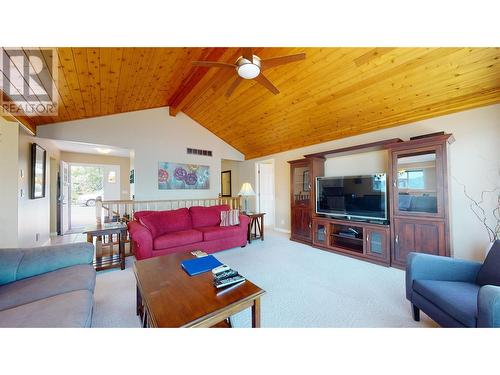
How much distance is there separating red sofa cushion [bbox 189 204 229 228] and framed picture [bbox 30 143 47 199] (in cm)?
247

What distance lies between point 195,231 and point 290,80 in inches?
117

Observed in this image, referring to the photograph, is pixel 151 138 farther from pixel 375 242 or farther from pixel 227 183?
pixel 375 242

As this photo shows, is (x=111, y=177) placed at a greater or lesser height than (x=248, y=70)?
lesser

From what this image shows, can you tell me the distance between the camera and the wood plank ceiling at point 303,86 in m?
2.17

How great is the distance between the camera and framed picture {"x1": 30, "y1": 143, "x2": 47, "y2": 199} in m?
3.01

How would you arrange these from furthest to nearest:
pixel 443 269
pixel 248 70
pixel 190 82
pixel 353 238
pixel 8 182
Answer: pixel 190 82 < pixel 353 238 < pixel 8 182 < pixel 248 70 < pixel 443 269

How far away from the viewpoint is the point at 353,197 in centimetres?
330

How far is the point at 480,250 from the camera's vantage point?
2418mm

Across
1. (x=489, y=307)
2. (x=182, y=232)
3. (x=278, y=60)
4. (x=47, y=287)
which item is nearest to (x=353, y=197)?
(x=489, y=307)

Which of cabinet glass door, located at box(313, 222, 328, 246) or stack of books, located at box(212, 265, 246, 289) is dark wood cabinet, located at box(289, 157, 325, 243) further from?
stack of books, located at box(212, 265, 246, 289)

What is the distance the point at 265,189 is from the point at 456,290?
16.3 feet

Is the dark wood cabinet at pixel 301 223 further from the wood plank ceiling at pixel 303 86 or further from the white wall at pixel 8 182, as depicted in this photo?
the white wall at pixel 8 182

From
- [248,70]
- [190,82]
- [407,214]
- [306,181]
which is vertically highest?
[190,82]
